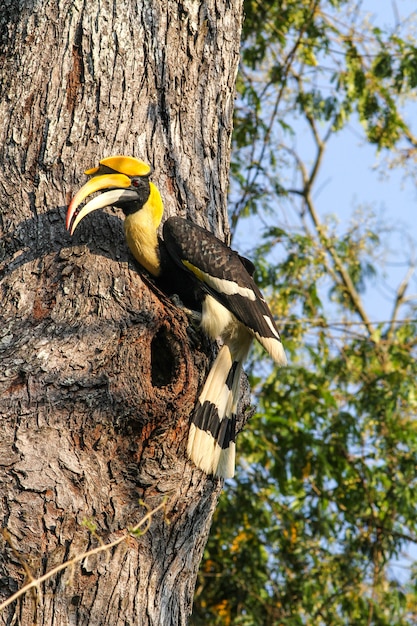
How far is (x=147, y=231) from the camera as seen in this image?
2891 mm

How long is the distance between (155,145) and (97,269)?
60cm

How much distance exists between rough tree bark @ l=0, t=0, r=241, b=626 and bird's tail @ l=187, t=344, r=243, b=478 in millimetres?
47

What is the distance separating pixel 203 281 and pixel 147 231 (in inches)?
13.8

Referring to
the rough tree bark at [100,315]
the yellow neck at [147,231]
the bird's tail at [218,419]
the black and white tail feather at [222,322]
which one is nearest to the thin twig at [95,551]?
the rough tree bark at [100,315]

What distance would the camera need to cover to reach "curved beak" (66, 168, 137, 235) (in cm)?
261

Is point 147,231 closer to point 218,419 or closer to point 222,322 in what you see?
point 222,322

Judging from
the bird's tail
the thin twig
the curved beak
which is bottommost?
the thin twig

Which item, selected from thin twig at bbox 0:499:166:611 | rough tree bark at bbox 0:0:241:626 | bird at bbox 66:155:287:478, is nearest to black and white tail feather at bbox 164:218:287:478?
bird at bbox 66:155:287:478

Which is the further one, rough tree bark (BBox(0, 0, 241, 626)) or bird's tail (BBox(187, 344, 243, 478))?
bird's tail (BBox(187, 344, 243, 478))

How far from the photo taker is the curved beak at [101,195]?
261cm

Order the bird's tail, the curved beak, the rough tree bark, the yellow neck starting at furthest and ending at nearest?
the yellow neck → the curved beak → the bird's tail → the rough tree bark

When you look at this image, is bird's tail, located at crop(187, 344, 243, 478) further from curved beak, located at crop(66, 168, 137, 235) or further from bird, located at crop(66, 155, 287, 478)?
curved beak, located at crop(66, 168, 137, 235)

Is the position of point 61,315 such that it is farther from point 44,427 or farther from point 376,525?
point 376,525

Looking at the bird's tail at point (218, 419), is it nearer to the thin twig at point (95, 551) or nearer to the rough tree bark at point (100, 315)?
the rough tree bark at point (100, 315)
